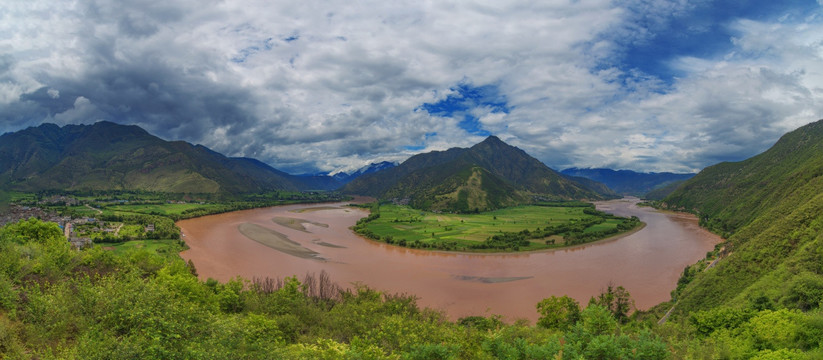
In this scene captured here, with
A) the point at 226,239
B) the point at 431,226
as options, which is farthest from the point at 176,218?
the point at 431,226

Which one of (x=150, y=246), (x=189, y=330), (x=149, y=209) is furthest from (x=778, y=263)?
(x=149, y=209)

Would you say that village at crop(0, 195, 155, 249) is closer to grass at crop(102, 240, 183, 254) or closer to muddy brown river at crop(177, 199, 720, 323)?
grass at crop(102, 240, 183, 254)

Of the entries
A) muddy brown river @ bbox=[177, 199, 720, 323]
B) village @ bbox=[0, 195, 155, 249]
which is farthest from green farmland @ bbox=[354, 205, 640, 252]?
village @ bbox=[0, 195, 155, 249]

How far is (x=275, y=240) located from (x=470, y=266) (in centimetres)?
5753

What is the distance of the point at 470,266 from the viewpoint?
77.9 metres

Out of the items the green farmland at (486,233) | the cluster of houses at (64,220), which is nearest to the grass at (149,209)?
the cluster of houses at (64,220)

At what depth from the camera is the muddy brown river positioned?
2277 inches

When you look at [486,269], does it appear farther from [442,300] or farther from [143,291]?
[143,291]

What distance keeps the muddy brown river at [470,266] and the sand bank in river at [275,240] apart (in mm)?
987

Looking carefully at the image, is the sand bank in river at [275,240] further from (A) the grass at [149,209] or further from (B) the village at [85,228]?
(A) the grass at [149,209]

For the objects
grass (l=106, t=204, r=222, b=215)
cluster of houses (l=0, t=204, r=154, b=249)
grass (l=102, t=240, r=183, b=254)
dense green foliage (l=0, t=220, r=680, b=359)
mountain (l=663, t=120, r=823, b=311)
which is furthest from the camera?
grass (l=106, t=204, r=222, b=215)

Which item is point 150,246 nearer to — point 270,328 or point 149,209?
point 270,328

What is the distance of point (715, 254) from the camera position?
74.9m

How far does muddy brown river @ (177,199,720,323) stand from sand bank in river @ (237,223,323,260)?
0.99 metres
